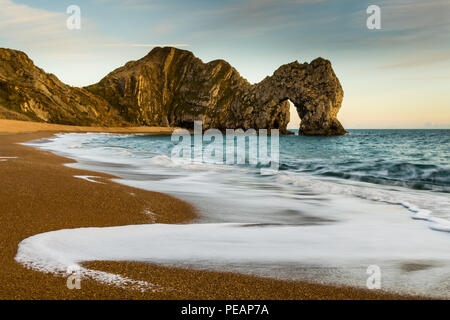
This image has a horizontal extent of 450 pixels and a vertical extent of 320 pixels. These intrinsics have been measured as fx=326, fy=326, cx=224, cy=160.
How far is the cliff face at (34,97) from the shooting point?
84.2 meters

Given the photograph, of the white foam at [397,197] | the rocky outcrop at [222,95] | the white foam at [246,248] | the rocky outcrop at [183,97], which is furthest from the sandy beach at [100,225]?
the rocky outcrop at [222,95]

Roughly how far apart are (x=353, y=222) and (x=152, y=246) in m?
3.71

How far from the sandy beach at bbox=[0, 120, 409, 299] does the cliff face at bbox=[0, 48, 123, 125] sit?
84.9 meters

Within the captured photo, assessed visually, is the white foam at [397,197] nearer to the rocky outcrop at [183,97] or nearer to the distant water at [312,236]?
the distant water at [312,236]

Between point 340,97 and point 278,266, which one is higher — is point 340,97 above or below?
above

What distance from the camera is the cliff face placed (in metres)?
84.2

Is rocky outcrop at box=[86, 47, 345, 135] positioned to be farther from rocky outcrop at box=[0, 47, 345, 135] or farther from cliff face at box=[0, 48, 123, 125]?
cliff face at box=[0, 48, 123, 125]

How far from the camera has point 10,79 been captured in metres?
91.3

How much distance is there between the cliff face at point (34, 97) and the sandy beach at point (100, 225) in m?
84.9

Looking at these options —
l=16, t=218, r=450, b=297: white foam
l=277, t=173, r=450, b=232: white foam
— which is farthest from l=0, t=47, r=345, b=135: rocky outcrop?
l=16, t=218, r=450, b=297: white foam

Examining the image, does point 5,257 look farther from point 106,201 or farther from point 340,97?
point 340,97

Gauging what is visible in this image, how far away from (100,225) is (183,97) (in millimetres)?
187199
